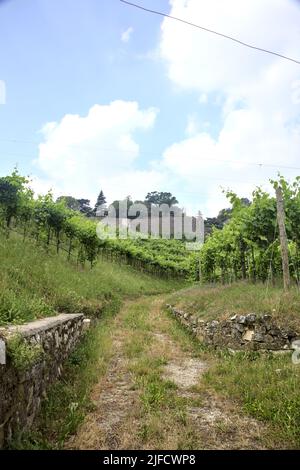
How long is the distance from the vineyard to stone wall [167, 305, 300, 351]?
356 cm

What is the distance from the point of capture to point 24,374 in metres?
4.55

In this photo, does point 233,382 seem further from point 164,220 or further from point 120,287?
point 164,220

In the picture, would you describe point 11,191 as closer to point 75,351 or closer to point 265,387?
point 75,351

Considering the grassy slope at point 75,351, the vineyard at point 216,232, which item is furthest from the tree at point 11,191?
the grassy slope at point 75,351

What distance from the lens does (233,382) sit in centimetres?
684

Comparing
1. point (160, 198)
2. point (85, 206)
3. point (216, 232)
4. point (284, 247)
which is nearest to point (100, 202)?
point (85, 206)

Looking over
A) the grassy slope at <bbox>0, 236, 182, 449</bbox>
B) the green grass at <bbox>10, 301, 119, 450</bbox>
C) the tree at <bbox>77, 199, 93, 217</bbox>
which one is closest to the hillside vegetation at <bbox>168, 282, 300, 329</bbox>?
the grassy slope at <bbox>0, 236, 182, 449</bbox>

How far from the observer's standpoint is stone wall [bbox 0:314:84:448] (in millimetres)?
4043

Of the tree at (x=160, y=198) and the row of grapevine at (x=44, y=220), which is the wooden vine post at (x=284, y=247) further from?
the tree at (x=160, y=198)

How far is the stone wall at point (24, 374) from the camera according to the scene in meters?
4.04

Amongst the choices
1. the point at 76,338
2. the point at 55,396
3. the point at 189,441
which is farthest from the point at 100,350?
the point at 189,441

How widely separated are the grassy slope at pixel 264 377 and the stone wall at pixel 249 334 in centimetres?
26

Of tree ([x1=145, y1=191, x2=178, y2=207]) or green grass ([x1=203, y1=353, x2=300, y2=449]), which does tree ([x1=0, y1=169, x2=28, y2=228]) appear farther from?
tree ([x1=145, y1=191, x2=178, y2=207])
